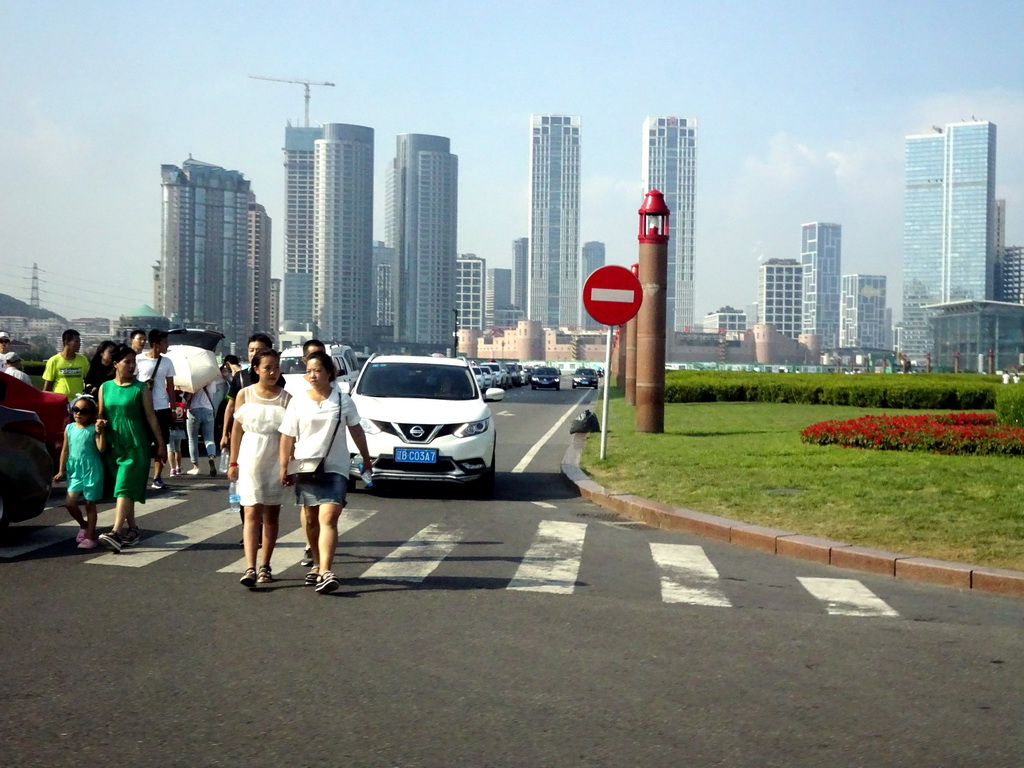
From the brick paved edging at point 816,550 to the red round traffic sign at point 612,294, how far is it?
386 cm

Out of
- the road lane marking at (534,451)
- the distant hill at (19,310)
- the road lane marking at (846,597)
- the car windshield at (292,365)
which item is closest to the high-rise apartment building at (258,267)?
the distant hill at (19,310)

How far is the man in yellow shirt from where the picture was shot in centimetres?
1330

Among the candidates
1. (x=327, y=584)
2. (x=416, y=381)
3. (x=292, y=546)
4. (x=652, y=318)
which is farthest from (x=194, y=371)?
(x=652, y=318)

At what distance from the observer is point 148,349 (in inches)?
532

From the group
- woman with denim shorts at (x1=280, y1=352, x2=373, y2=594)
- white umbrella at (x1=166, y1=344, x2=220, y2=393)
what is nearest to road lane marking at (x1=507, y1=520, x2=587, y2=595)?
woman with denim shorts at (x1=280, y1=352, x2=373, y2=594)

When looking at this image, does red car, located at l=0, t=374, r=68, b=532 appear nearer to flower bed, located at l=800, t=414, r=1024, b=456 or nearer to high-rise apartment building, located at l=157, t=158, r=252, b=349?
flower bed, located at l=800, t=414, r=1024, b=456

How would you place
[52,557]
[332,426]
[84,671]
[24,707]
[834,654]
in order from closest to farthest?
[24,707], [84,671], [834,654], [332,426], [52,557]

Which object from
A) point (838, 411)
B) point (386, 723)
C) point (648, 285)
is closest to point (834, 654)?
point (386, 723)

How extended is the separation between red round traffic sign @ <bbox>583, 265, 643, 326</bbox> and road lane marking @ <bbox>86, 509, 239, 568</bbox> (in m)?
6.55

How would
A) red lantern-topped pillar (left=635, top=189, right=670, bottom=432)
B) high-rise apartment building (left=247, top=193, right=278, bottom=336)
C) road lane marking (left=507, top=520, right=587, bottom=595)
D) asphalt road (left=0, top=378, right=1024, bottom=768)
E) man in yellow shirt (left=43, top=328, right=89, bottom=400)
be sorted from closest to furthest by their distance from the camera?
1. asphalt road (left=0, top=378, right=1024, bottom=768)
2. road lane marking (left=507, top=520, right=587, bottom=595)
3. man in yellow shirt (left=43, top=328, right=89, bottom=400)
4. red lantern-topped pillar (left=635, top=189, right=670, bottom=432)
5. high-rise apartment building (left=247, top=193, right=278, bottom=336)

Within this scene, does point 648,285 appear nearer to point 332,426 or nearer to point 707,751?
point 332,426

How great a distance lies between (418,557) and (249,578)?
177cm

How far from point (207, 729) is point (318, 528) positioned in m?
3.35

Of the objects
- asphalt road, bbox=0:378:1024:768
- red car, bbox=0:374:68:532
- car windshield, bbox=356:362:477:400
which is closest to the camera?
asphalt road, bbox=0:378:1024:768
